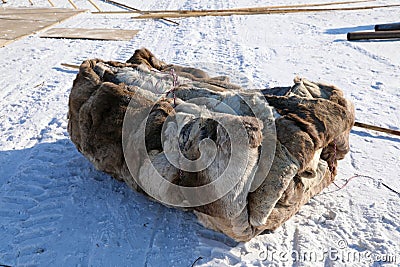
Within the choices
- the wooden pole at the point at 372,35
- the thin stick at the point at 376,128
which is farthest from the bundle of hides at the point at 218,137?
the wooden pole at the point at 372,35

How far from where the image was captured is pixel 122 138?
12.3ft

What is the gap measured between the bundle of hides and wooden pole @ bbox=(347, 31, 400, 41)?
18.9 ft

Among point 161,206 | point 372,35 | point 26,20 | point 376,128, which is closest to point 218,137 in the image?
point 161,206

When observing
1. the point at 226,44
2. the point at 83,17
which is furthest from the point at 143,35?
the point at 83,17

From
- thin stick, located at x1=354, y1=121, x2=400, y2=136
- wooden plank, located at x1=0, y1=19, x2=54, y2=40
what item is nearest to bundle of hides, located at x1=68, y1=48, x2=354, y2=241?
thin stick, located at x1=354, y1=121, x2=400, y2=136

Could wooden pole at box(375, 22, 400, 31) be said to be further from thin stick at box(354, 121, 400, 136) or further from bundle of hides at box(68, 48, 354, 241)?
bundle of hides at box(68, 48, 354, 241)

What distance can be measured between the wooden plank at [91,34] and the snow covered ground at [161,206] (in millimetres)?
1314

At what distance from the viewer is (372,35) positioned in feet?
29.1

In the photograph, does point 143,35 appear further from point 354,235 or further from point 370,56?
point 354,235

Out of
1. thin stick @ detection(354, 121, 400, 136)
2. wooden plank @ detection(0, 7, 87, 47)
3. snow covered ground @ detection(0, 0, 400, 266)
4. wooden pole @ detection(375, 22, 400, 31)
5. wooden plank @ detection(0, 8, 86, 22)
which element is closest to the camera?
snow covered ground @ detection(0, 0, 400, 266)

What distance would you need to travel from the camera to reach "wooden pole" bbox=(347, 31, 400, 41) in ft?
28.8

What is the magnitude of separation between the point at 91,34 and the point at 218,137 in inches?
308

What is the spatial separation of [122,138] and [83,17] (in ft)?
30.1

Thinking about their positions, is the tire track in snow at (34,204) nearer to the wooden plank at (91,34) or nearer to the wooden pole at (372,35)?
the wooden plank at (91,34)
